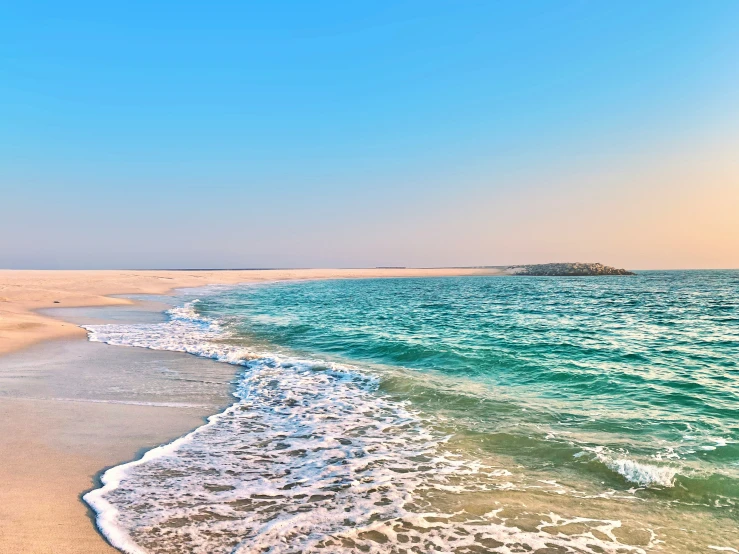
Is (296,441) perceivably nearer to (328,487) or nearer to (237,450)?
(237,450)

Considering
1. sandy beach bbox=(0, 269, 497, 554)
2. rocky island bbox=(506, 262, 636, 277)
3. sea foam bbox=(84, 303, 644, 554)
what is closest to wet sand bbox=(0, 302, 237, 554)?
sandy beach bbox=(0, 269, 497, 554)

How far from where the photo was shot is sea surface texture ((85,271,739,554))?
4.70 meters

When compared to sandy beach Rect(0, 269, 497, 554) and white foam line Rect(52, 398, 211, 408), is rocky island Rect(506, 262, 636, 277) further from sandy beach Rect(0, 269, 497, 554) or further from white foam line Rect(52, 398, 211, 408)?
white foam line Rect(52, 398, 211, 408)

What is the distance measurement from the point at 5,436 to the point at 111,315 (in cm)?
2219

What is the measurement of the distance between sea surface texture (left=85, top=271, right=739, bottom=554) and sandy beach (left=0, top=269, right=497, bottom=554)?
0.42 m

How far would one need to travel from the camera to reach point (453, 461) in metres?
6.76

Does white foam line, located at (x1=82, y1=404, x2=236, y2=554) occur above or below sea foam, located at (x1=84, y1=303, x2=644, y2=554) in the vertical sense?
above

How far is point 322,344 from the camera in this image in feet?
59.4

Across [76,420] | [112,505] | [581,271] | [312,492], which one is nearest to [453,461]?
[312,492]

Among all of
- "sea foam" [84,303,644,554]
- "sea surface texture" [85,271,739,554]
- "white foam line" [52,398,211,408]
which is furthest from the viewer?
"white foam line" [52,398,211,408]

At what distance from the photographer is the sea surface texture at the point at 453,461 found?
4.70 m

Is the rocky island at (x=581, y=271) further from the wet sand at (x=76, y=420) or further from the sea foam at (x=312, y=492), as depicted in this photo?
the sea foam at (x=312, y=492)

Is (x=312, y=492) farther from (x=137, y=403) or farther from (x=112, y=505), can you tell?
(x=137, y=403)

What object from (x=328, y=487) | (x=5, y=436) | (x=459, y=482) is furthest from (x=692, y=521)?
(x=5, y=436)
